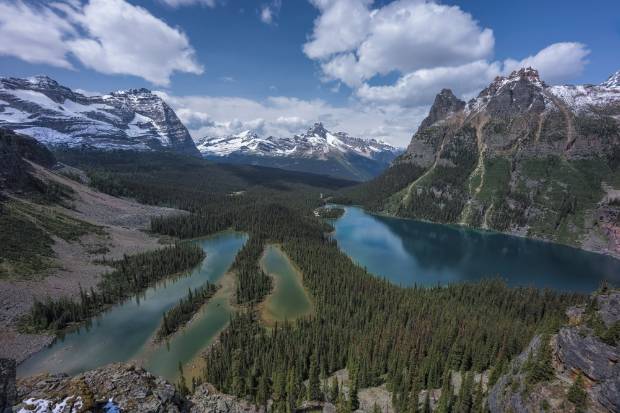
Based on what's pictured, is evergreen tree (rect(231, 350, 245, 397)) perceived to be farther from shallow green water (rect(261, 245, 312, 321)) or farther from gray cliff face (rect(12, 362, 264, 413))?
gray cliff face (rect(12, 362, 264, 413))

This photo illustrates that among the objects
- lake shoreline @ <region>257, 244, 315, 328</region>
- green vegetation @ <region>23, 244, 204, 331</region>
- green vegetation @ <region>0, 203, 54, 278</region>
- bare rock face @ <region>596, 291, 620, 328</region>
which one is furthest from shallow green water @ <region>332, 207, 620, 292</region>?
green vegetation @ <region>0, 203, 54, 278</region>

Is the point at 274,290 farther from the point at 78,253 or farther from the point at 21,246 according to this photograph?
the point at 21,246

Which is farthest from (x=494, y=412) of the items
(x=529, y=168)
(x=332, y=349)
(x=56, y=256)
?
(x=529, y=168)

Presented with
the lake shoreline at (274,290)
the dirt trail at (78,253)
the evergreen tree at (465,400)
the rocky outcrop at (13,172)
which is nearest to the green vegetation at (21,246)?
the dirt trail at (78,253)

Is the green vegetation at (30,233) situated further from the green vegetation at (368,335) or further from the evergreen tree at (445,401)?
the evergreen tree at (445,401)

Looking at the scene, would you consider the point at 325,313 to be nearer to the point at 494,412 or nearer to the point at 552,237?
the point at 494,412

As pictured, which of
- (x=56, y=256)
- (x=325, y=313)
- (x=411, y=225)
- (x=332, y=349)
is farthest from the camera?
(x=411, y=225)
